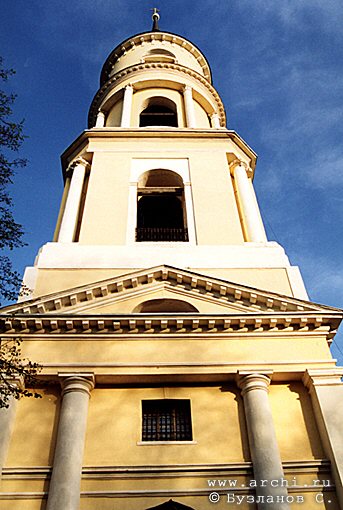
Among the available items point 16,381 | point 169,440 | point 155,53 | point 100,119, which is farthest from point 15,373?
point 155,53

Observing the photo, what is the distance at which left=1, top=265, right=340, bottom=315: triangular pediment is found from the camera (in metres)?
13.4

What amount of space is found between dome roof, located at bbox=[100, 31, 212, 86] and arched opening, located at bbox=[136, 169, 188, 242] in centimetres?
934

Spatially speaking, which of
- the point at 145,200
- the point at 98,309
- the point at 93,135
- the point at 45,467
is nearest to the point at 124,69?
the point at 93,135

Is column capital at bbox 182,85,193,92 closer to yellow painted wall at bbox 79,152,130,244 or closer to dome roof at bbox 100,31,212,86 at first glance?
dome roof at bbox 100,31,212,86

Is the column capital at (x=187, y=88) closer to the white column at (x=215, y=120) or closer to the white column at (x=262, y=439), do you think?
the white column at (x=215, y=120)

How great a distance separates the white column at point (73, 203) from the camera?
17.2 meters

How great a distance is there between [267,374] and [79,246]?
709 centimetres

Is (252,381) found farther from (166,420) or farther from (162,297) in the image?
(162,297)

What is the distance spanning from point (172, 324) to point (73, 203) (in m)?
7.15

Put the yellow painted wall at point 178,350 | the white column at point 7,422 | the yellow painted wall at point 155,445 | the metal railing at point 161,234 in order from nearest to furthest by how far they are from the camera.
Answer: the white column at point 7,422
the yellow painted wall at point 155,445
the yellow painted wall at point 178,350
the metal railing at point 161,234

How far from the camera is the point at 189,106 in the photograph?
77.4ft

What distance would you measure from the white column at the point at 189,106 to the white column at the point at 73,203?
5021 mm

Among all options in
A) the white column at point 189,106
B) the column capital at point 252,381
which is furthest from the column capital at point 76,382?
the white column at point 189,106

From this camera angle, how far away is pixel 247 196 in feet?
62.8
